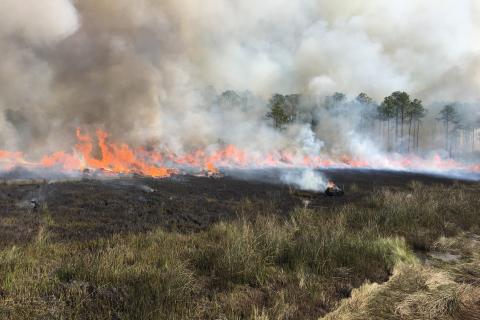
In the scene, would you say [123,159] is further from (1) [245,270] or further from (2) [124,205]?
(1) [245,270]

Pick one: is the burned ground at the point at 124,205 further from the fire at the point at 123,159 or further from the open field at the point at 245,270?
the fire at the point at 123,159

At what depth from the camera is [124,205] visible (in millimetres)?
17281

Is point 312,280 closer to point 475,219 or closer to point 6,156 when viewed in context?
point 475,219

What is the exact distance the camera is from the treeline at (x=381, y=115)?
→ 8025cm

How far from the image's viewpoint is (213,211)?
54.3 feet

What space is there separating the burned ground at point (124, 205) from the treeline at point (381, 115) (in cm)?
4977

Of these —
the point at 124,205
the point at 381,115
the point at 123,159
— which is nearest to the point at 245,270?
→ the point at 124,205

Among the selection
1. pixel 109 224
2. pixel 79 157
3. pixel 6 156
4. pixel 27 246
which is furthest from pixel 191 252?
pixel 6 156

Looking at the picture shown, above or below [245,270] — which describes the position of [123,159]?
above

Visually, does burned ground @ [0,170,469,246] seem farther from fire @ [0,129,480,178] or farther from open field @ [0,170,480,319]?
fire @ [0,129,480,178]

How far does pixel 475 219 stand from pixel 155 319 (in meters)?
13.3

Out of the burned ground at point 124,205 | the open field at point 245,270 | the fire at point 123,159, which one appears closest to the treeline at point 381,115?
the fire at point 123,159

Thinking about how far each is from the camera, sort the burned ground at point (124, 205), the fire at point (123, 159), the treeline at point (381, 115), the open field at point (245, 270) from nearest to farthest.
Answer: the open field at point (245, 270) → the burned ground at point (124, 205) → the fire at point (123, 159) → the treeline at point (381, 115)

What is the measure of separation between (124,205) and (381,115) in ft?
278
